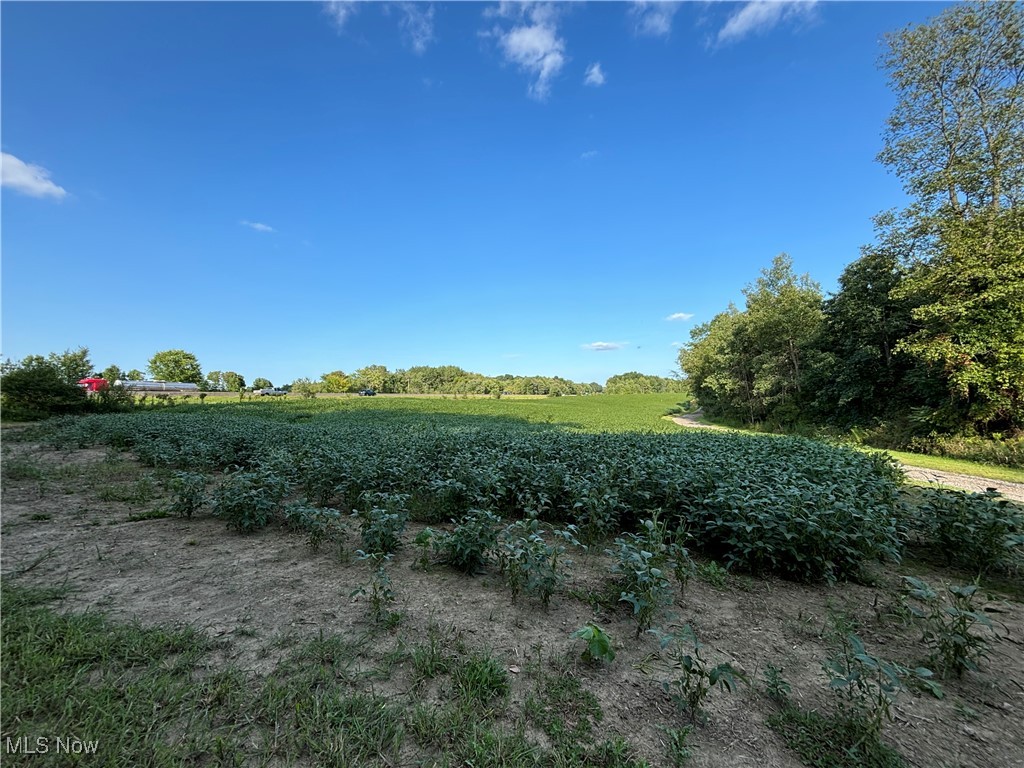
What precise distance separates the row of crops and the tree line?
9.60 metres

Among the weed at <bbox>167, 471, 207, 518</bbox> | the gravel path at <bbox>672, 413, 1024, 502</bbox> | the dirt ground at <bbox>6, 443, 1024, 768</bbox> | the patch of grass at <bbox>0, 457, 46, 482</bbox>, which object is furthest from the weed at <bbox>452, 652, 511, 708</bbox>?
the patch of grass at <bbox>0, 457, 46, 482</bbox>

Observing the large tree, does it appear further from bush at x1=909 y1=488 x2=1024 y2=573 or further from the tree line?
bush at x1=909 y1=488 x2=1024 y2=573

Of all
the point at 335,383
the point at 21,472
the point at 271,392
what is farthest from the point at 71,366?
the point at 335,383

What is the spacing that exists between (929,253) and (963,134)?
14.5 ft

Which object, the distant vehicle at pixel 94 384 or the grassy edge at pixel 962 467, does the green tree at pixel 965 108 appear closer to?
the grassy edge at pixel 962 467

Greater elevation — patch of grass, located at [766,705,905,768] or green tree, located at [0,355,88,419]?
green tree, located at [0,355,88,419]

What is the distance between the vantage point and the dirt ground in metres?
2.18

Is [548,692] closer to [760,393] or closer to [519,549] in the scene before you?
[519,549]

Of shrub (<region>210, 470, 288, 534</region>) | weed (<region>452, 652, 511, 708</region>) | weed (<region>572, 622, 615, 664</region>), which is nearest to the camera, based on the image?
weed (<region>452, 652, 511, 708</region>)

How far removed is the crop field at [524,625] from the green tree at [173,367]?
101m

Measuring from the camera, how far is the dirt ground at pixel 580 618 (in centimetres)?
218

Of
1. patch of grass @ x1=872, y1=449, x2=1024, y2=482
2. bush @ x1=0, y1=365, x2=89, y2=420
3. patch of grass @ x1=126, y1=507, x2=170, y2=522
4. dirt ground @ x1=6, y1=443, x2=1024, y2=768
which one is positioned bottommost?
patch of grass @ x1=872, y1=449, x2=1024, y2=482

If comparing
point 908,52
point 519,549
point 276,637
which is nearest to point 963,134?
point 908,52

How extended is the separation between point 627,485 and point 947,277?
16.4 m
